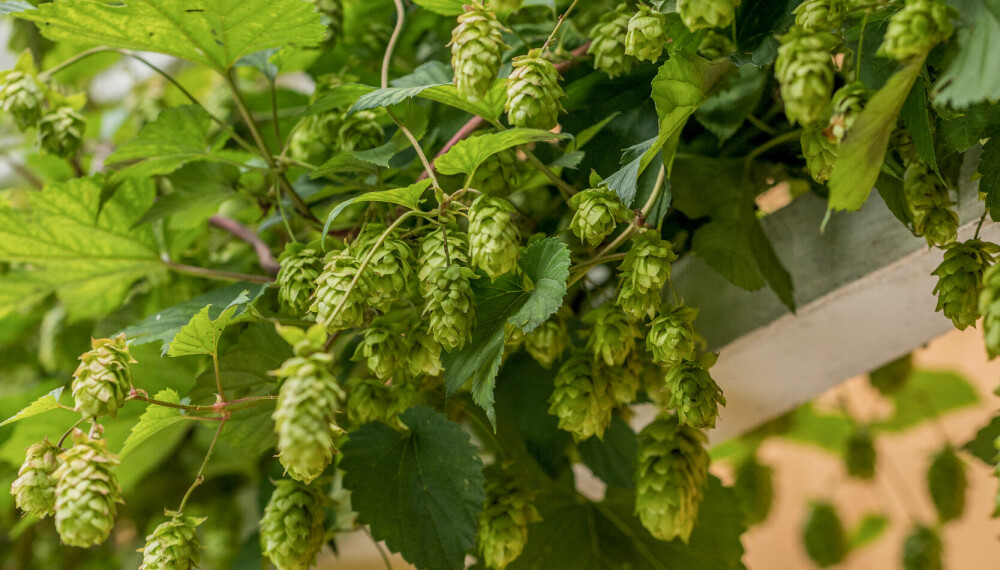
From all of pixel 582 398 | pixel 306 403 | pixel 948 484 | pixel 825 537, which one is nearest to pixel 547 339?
pixel 582 398

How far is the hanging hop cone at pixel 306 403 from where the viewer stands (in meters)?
0.39

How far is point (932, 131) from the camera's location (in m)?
0.50

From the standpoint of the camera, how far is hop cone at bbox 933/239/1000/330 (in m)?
0.50

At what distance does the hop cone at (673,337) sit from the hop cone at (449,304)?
13 cm

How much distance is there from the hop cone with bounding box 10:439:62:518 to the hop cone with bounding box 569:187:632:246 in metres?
0.38

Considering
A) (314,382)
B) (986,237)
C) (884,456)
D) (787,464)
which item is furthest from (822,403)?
(314,382)

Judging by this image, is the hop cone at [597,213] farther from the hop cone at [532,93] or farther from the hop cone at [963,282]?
the hop cone at [963,282]

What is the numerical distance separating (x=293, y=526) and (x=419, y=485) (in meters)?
0.11

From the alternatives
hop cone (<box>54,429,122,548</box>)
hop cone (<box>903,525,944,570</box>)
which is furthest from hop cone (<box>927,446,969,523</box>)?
hop cone (<box>54,429,122,548</box>)

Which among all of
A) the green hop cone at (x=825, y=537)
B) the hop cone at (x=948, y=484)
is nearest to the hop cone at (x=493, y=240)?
the hop cone at (x=948, y=484)

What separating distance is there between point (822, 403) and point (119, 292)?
1282mm

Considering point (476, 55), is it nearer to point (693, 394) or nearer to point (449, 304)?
point (449, 304)

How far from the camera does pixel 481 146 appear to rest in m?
0.52

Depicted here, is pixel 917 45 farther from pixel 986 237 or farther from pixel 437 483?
pixel 437 483
